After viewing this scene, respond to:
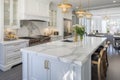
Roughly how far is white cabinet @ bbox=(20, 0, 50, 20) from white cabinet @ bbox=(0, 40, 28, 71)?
1.21 m

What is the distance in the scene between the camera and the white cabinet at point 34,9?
459cm

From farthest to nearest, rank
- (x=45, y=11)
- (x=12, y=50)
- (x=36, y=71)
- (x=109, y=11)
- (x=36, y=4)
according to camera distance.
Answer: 1. (x=109, y=11)
2. (x=45, y=11)
3. (x=36, y=4)
4. (x=12, y=50)
5. (x=36, y=71)

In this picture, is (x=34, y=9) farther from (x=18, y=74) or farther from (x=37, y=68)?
(x=37, y=68)

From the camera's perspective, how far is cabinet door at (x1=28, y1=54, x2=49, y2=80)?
7.19 ft

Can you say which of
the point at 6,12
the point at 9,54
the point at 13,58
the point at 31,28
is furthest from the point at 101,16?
the point at 9,54

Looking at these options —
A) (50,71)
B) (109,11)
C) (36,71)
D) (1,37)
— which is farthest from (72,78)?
(109,11)

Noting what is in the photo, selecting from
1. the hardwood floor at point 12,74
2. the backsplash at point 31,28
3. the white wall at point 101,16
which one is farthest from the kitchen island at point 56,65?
the white wall at point 101,16

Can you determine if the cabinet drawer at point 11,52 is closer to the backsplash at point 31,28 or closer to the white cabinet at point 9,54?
the white cabinet at point 9,54

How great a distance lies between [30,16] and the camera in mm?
4867

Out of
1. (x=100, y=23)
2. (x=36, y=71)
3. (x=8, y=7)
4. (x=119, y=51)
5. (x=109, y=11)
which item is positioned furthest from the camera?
(x=100, y=23)

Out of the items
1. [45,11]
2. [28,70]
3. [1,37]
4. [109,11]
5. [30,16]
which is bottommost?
[28,70]

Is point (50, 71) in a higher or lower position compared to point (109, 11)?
lower

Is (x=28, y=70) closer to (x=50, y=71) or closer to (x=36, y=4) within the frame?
(x=50, y=71)

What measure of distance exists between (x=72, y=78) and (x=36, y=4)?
4.16 m
